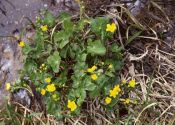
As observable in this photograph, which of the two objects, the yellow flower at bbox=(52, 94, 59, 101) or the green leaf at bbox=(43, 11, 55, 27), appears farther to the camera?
the green leaf at bbox=(43, 11, 55, 27)

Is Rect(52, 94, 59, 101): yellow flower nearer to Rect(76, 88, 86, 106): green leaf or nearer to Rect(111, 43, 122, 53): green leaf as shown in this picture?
Rect(76, 88, 86, 106): green leaf

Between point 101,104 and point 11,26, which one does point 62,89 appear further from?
point 11,26

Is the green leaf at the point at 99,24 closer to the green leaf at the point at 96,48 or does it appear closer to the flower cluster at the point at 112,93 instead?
the green leaf at the point at 96,48

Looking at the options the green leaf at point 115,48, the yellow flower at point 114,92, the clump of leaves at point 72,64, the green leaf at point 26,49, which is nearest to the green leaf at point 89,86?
the clump of leaves at point 72,64

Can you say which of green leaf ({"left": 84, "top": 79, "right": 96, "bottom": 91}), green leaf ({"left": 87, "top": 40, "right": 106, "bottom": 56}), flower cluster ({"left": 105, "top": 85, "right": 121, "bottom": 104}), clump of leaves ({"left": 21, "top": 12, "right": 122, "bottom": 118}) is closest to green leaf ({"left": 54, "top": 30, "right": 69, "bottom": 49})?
clump of leaves ({"left": 21, "top": 12, "right": 122, "bottom": 118})

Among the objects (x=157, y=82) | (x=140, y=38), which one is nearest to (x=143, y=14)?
(x=140, y=38)

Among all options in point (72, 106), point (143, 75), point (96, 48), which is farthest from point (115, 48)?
point (72, 106)

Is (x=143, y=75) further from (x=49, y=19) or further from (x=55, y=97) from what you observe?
(x=49, y=19)
